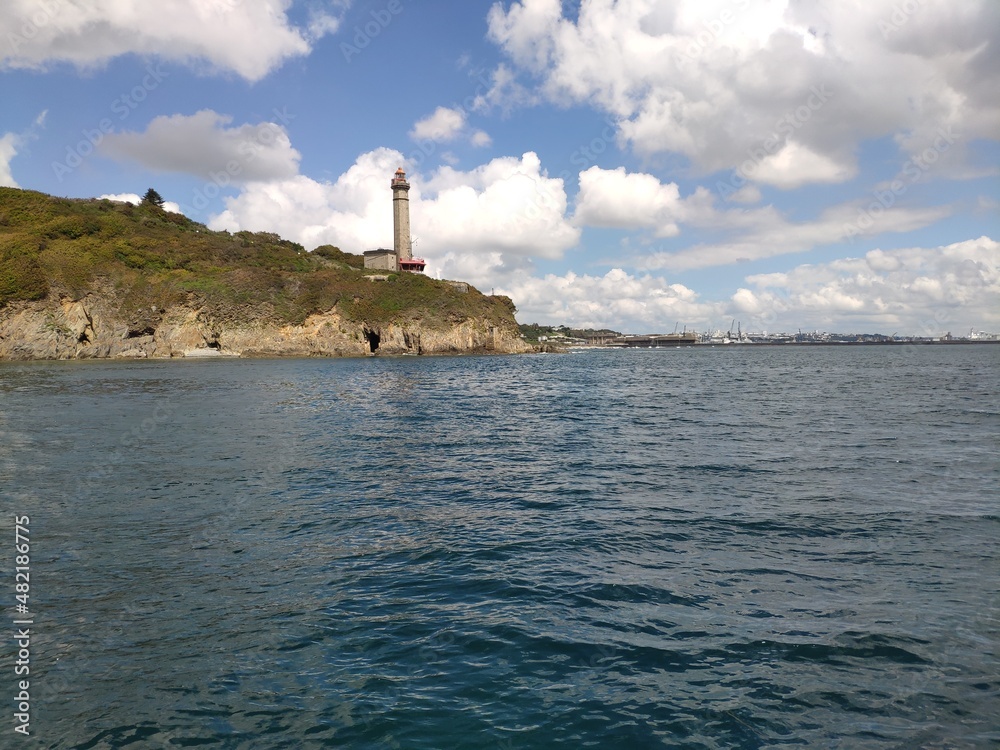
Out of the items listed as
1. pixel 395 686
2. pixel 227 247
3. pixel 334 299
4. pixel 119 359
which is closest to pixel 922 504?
pixel 395 686

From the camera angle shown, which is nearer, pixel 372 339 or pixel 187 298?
pixel 187 298

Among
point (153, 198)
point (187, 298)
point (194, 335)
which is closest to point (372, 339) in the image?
point (194, 335)

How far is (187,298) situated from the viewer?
96938 millimetres

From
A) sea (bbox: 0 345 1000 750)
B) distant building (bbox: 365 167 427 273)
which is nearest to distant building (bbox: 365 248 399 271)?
distant building (bbox: 365 167 427 273)

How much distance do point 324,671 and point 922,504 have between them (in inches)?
544

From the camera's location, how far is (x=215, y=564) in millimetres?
10086

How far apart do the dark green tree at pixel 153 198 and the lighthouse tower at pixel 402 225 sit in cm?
5497

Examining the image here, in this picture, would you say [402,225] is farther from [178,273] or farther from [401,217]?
[178,273]

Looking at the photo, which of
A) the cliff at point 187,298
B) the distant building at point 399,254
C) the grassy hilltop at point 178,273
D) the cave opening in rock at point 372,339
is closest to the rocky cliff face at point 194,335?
the cave opening in rock at point 372,339

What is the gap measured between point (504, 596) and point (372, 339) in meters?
114

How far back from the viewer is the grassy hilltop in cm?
8544

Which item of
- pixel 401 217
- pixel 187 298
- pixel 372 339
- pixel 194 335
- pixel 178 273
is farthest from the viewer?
pixel 401 217

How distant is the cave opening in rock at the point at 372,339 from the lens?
118 meters

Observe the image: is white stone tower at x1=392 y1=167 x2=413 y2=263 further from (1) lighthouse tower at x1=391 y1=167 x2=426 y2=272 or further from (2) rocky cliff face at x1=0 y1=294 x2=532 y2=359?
(2) rocky cliff face at x1=0 y1=294 x2=532 y2=359
